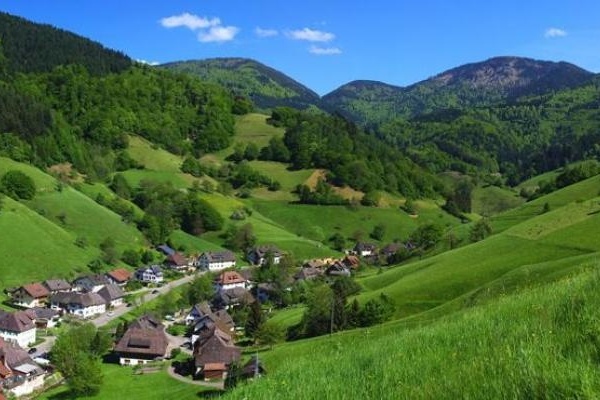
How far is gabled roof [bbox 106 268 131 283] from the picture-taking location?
383 ft

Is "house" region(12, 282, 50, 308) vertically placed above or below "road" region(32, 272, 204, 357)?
above

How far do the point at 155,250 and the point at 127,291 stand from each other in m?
24.1

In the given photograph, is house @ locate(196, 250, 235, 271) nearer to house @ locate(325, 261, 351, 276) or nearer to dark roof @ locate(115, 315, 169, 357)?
house @ locate(325, 261, 351, 276)

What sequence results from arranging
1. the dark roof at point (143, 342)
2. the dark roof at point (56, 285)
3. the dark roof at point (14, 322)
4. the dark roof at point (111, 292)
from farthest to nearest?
Answer: the dark roof at point (111, 292), the dark roof at point (56, 285), the dark roof at point (14, 322), the dark roof at point (143, 342)

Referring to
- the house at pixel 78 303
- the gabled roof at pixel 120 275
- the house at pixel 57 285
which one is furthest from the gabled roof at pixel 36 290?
the gabled roof at pixel 120 275

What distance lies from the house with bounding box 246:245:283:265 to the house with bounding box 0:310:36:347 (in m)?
63.4

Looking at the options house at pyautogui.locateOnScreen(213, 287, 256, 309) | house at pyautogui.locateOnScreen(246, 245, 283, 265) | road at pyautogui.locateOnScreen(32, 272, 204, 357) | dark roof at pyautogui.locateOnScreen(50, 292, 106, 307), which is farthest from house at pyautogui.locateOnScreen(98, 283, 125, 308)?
house at pyautogui.locateOnScreen(246, 245, 283, 265)

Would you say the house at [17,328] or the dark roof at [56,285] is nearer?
the house at [17,328]

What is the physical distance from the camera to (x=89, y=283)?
358 ft

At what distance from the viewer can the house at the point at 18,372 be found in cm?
6281

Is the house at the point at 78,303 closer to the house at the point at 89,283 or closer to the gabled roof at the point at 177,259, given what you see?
the house at the point at 89,283

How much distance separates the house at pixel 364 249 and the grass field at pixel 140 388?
99.5 meters

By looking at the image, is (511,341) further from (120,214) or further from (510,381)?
(120,214)

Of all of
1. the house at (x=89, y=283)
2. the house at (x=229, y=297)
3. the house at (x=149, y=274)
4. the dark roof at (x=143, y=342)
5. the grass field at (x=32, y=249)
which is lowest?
the house at (x=229, y=297)
